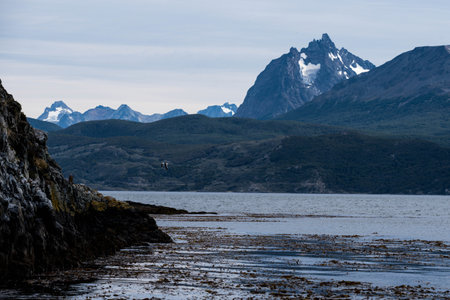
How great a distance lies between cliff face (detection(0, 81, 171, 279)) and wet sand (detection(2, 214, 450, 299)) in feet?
5.13

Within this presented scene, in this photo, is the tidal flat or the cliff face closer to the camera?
the tidal flat

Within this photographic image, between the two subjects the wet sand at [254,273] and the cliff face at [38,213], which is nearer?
the wet sand at [254,273]

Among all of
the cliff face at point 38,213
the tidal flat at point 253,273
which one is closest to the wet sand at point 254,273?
the tidal flat at point 253,273

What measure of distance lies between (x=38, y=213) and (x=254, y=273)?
15.1 m

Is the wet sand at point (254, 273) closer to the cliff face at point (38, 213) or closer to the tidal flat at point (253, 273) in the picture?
the tidal flat at point (253, 273)

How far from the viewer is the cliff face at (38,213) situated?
41125mm

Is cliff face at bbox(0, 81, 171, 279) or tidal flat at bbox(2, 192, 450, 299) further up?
cliff face at bbox(0, 81, 171, 279)

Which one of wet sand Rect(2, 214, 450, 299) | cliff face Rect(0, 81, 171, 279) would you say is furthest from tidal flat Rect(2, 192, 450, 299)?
cliff face Rect(0, 81, 171, 279)

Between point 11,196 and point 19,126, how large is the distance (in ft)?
35.2

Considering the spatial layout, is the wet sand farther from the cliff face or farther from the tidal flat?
the cliff face

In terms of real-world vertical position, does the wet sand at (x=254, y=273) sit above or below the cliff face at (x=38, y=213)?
below

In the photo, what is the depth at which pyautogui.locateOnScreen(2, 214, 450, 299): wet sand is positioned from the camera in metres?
38.9

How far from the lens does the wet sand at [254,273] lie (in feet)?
128

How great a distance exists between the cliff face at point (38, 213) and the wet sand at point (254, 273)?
156 centimetres
